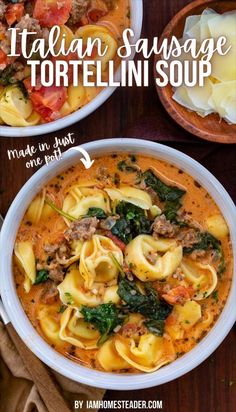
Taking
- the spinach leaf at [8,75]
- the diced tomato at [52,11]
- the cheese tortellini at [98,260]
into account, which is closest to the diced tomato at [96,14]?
the diced tomato at [52,11]

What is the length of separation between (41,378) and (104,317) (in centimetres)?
44

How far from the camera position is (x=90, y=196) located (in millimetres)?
2729

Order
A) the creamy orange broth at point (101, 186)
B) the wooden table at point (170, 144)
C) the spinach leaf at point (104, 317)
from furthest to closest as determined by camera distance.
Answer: the wooden table at point (170, 144)
the creamy orange broth at point (101, 186)
the spinach leaf at point (104, 317)

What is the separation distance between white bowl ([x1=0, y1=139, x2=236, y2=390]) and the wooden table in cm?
22

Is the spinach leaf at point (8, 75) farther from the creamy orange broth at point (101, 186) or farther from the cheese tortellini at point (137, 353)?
the cheese tortellini at point (137, 353)

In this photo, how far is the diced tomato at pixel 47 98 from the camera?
2713 mm

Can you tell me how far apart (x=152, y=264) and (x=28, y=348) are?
0.63 meters

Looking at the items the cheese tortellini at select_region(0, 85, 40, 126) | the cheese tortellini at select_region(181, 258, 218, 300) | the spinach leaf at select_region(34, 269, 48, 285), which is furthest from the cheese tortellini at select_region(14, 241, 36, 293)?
the cheese tortellini at select_region(181, 258, 218, 300)

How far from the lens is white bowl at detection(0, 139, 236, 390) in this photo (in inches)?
106

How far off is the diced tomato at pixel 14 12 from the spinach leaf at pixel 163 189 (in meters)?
0.79

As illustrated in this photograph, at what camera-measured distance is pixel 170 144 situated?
9.63 feet

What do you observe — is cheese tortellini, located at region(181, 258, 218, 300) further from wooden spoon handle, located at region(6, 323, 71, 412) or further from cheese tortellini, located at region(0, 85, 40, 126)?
cheese tortellini, located at region(0, 85, 40, 126)

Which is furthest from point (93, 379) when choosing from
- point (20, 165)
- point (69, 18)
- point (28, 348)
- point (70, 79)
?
point (69, 18)

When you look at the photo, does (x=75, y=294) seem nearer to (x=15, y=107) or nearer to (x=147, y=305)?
(x=147, y=305)
